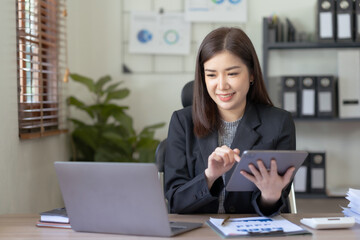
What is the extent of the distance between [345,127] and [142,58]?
1468mm

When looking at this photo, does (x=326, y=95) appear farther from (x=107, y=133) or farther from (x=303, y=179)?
(x=107, y=133)

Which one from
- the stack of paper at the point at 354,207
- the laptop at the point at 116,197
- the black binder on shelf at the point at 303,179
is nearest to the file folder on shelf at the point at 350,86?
the black binder on shelf at the point at 303,179

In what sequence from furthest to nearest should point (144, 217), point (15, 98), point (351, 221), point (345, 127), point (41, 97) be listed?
point (345, 127), point (41, 97), point (15, 98), point (351, 221), point (144, 217)

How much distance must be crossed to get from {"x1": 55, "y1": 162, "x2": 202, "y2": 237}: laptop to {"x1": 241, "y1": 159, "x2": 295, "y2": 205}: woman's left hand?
25 centimetres

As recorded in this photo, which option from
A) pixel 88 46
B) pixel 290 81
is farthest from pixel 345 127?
pixel 88 46

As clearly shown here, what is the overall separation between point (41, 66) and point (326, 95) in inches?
67.6

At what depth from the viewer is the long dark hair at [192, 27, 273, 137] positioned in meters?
1.80

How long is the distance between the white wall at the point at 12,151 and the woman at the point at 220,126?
31.0 inches

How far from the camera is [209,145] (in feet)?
6.11

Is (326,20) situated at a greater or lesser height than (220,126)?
greater

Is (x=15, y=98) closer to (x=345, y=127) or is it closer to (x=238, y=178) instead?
(x=238, y=178)

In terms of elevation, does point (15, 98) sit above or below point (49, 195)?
above

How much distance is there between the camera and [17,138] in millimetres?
2400

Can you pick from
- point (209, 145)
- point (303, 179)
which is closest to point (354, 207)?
point (209, 145)
